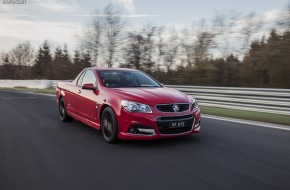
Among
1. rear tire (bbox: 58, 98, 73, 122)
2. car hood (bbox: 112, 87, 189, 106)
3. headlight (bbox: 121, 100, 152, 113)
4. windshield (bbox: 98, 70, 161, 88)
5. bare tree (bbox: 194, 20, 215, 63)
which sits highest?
bare tree (bbox: 194, 20, 215, 63)

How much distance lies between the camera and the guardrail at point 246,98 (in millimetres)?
9859

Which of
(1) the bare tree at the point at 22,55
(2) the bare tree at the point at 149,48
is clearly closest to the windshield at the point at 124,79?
(2) the bare tree at the point at 149,48

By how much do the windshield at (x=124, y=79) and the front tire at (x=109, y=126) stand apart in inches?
28.8

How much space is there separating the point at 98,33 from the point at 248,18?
63.6 feet

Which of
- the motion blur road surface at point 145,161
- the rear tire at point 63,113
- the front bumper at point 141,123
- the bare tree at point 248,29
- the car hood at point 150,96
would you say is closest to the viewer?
the motion blur road surface at point 145,161

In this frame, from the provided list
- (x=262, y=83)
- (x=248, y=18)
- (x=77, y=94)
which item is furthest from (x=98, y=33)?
(x=77, y=94)

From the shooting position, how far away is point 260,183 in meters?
3.86

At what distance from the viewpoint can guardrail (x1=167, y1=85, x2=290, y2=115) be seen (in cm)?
986

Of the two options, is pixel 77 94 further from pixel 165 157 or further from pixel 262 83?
pixel 262 83

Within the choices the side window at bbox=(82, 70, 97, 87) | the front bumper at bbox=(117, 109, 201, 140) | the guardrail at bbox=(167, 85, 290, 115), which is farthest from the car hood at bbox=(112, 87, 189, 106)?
the guardrail at bbox=(167, 85, 290, 115)

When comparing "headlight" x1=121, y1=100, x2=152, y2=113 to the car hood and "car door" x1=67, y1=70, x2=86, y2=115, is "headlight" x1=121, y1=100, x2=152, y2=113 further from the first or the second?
"car door" x1=67, y1=70, x2=86, y2=115

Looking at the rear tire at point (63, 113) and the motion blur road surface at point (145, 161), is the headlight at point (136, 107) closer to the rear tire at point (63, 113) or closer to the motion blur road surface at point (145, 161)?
the motion blur road surface at point (145, 161)

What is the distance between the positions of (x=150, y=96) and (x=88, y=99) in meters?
1.65

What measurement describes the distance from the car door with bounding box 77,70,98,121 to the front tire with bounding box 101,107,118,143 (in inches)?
18.7
